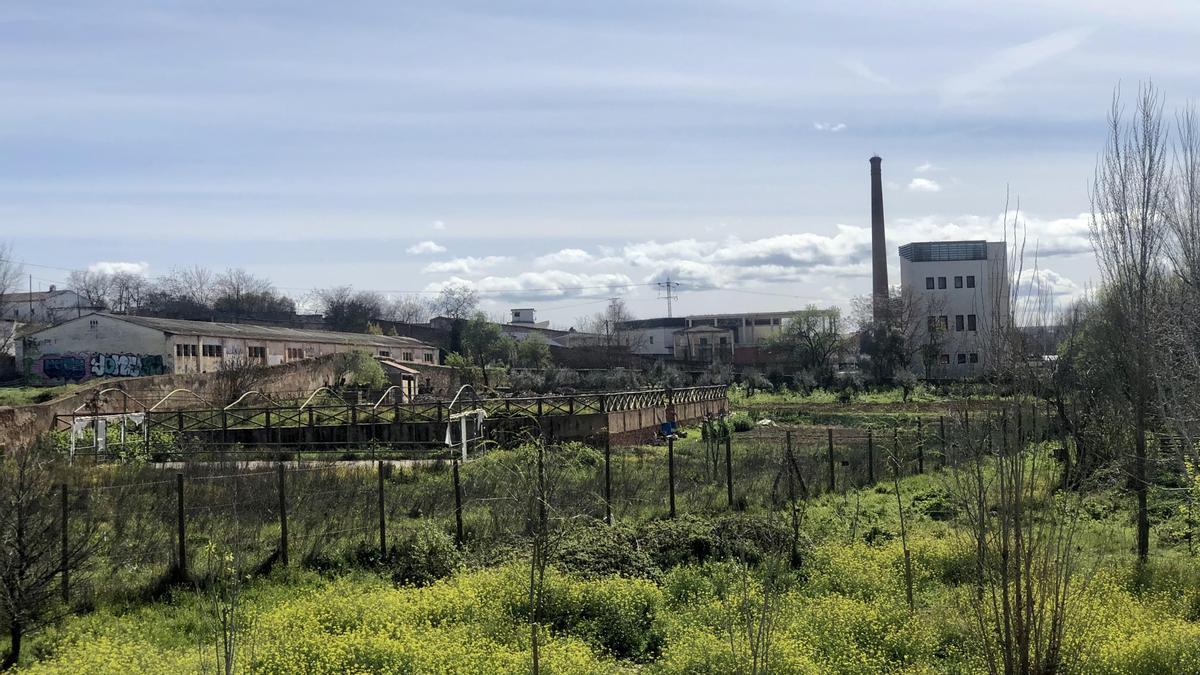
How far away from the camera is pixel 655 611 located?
9867mm

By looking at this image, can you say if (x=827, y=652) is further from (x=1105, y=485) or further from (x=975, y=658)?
(x=1105, y=485)

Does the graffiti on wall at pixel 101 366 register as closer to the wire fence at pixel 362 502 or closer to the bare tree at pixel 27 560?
the wire fence at pixel 362 502

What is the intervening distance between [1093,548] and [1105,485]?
4094mm

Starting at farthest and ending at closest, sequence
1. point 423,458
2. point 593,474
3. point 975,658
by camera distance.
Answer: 1. point 423,458
2. point 593,474
3. point 975,658

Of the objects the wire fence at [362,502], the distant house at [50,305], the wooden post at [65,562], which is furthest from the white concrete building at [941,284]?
the distant house at [50,305]

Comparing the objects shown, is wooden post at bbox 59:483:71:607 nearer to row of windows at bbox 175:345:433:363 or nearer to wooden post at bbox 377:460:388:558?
wooden post at bbox 377:460:388:558

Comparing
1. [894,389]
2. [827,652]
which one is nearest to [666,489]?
[827,652]

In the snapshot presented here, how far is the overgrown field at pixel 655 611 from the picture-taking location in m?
7.85

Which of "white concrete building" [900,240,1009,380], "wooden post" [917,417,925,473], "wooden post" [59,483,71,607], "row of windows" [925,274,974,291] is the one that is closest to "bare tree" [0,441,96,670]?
"wooden post" [59,483,71,607]

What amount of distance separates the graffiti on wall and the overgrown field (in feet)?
90.0

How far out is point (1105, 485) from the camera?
15672 mm

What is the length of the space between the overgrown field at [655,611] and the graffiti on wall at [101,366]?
27.4 meters

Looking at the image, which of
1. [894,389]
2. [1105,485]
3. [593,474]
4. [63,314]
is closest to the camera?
[1105,485]

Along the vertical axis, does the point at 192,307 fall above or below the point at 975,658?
above
